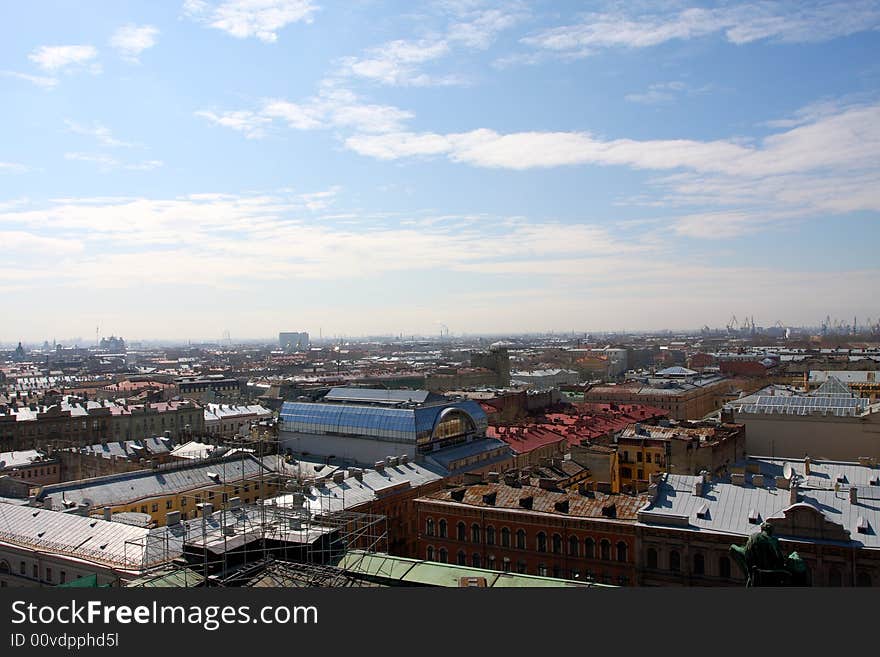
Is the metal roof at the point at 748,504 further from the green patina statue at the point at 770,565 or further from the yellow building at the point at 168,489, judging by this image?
the yellow building at the point at 168,489

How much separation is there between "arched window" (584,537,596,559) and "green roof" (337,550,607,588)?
10071 mm

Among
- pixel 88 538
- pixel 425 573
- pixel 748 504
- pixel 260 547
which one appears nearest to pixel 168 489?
pixel 88 538

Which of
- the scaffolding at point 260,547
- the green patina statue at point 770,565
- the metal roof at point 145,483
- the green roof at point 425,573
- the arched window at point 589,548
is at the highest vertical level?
the green patina statue at point 770,565

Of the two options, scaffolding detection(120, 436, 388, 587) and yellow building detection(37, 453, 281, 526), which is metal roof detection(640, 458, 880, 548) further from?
yellow building detection(37, 453, 281, 526)

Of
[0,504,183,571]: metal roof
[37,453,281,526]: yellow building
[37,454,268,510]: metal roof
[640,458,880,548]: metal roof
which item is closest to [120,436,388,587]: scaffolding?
[0,504,183,571]: metal roof

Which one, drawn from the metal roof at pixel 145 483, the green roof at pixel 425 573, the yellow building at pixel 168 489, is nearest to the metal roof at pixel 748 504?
the green roof at pixel 425 573

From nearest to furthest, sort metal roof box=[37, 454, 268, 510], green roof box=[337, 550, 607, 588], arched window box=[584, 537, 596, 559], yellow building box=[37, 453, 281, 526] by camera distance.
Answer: green roof box=[337, 550, 607, 588] < arched window box=[584, 537, 596, 559] < yellow building box=[37, 453, 281, 526] < metal roof box=[37, 454, 268, 510]

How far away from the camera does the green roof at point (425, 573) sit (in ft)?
111

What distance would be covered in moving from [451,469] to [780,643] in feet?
180

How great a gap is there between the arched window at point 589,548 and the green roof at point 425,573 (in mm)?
10071

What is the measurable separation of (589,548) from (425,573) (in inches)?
528

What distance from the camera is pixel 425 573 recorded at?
118ft

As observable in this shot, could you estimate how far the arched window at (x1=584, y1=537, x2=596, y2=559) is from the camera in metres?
45.0

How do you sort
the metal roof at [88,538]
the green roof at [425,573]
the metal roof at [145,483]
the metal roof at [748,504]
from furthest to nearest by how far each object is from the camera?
1. the metal roof at [145,483]
2. the metal roof at [748,504]
3. the metal roof at [88,538]
4. the green roof at [425,573]
